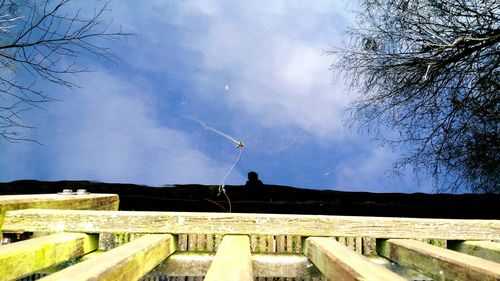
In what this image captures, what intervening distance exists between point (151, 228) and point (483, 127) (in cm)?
657

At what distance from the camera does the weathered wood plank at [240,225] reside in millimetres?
1953

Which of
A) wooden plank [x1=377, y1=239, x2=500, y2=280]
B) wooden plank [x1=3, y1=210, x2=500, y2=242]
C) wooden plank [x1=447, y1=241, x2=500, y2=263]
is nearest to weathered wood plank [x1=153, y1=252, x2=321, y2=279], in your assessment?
wooden plank [x1=3, y1=210, x2=500, y2=242]

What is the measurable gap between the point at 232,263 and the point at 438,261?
2.70ft

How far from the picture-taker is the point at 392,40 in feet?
22.3

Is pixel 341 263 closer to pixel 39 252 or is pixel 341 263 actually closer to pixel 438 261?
pixel 438 261

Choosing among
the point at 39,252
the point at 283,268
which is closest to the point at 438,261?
the point at 283,268

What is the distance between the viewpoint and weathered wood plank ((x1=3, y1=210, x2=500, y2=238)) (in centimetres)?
195

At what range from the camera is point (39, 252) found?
1495 mm

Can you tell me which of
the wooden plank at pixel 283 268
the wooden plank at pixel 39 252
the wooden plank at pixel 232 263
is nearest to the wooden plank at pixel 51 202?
the wooden plank at pixel 39 252

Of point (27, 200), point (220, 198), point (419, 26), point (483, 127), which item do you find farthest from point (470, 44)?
point (27, 200)

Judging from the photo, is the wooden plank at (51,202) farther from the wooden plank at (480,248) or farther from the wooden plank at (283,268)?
the wooden plank at (480,248)

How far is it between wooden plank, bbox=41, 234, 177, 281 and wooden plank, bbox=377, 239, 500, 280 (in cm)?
115

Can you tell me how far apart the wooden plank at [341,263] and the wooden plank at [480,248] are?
70 centimetres

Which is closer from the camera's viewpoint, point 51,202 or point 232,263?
point 232,263
